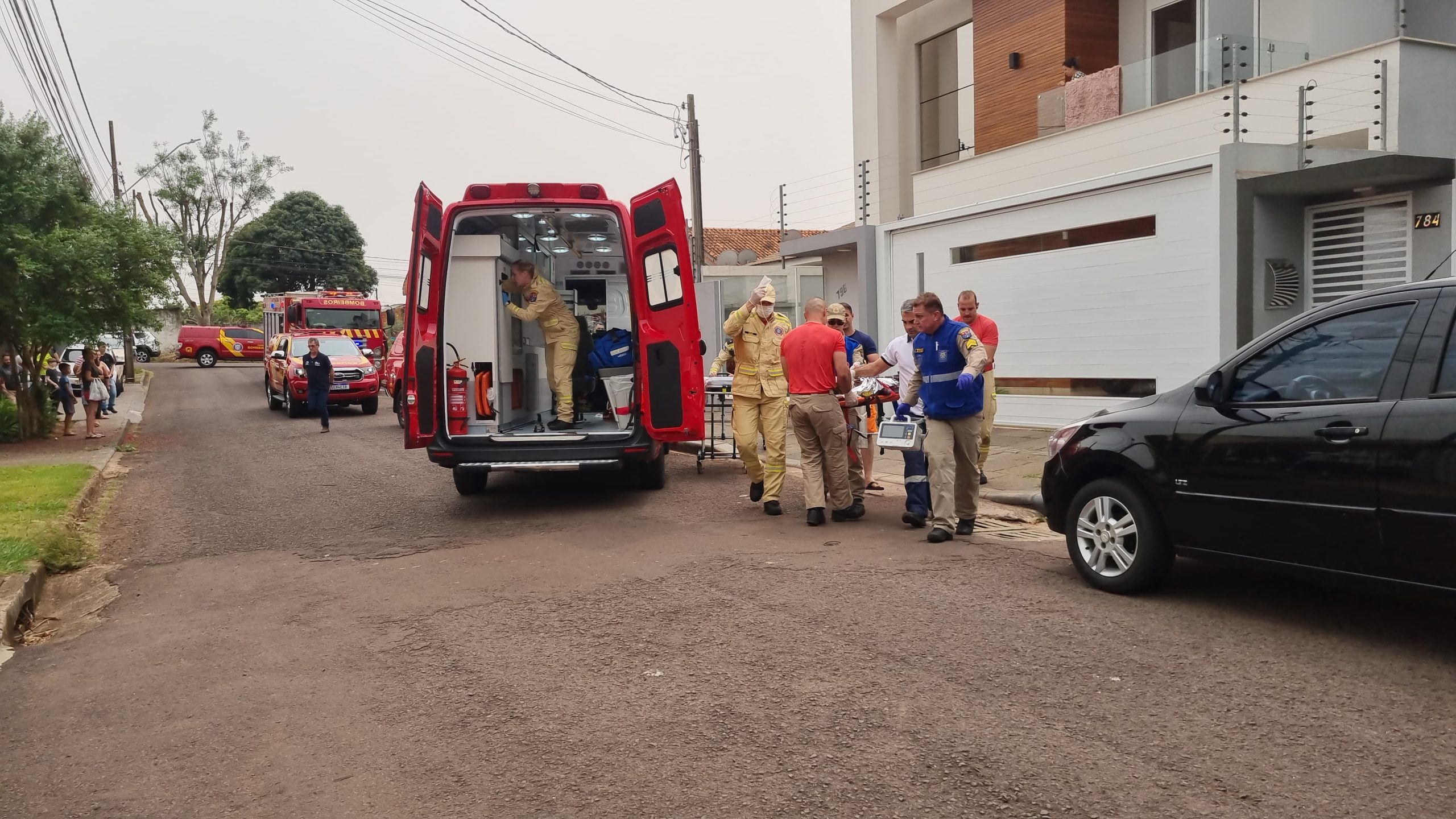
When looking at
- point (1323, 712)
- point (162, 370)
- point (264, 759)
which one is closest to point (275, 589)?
point (264, 759)

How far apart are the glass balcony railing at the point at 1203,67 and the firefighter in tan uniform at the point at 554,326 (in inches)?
330

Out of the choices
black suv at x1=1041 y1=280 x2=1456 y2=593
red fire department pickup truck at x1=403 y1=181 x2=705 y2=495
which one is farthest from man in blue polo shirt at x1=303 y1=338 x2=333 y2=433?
black suv at x1=1041 y1=280 x2=1456 y2=593

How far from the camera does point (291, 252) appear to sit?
56.8 m

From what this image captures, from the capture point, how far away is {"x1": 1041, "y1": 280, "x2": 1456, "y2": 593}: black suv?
460cm

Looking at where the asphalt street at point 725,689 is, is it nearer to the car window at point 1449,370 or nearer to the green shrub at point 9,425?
the car window at point 1449,370

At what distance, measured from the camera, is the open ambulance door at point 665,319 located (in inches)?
355

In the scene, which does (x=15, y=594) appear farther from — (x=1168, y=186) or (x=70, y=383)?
(x=70, y=383)

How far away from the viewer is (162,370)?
138 ft

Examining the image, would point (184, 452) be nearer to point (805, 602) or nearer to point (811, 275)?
point (811, 275)

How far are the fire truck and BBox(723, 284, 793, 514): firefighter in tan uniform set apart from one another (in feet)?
63.8

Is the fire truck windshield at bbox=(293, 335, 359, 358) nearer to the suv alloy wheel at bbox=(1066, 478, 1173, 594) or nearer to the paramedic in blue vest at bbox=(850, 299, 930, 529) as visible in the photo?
the paramedic in blue vest at bbox=(850, 299, 930, 529)

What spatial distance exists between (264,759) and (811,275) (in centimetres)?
1726

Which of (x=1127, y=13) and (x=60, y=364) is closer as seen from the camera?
(x=1127, y=13)

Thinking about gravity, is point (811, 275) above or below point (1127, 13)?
below
